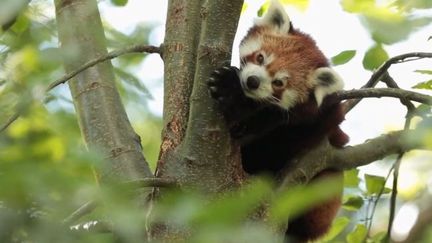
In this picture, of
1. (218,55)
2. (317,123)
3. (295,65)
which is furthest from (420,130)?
(295,65)

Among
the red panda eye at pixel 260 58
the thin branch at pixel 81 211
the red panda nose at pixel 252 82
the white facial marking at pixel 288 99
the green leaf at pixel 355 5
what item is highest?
the green leaf at pixel 355 5

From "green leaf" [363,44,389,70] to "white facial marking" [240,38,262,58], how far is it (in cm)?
113

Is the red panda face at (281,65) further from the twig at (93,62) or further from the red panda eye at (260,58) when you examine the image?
the twig at (93,62)

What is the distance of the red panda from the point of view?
10.8ft

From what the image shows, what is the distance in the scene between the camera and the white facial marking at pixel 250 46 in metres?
3.93

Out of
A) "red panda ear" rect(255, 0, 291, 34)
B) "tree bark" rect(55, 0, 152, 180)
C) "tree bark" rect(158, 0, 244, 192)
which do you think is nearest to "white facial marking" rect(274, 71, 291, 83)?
"red panda ear" rect(255, 0, 291, 34)

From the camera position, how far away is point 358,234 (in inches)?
125

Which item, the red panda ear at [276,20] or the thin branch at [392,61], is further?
the red panda ear at [276,20]

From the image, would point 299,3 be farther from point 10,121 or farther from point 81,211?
point 81,211

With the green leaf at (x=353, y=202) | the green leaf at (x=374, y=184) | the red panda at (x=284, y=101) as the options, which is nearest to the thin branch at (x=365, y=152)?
the red panda at (x=284, y=101)

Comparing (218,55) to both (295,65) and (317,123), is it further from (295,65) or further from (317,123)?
(295,65)

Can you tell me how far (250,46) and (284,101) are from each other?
0.49 metres

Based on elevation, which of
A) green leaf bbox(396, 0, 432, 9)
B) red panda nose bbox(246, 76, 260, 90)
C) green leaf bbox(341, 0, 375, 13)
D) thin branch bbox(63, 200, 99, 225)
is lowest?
thin branch bbox(63, 200, 99, 225)

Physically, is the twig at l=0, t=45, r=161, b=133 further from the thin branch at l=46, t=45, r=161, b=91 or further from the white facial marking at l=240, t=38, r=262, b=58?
the white facial marking at l=240, t=38, r=262, b=58
